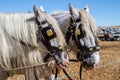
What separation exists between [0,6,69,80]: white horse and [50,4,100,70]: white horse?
745mm

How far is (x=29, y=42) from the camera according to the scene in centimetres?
377

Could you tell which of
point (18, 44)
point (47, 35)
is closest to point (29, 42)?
point (18, 44)

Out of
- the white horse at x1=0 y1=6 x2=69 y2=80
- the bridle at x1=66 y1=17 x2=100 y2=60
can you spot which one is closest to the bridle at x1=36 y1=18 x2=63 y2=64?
the white horse at x1=0 y1=6 x2=69 y2=80

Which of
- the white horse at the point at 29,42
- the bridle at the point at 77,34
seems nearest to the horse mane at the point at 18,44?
the white horse at the point at 29,42

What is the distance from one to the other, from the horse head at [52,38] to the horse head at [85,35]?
0.74 metres

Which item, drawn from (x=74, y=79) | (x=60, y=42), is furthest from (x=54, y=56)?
(x=74, y=79)

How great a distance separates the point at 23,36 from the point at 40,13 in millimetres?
356

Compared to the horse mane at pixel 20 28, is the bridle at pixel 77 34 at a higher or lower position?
lower

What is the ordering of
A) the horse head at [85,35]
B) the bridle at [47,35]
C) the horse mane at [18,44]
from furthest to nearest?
the horse head at [85,35], the bridle at [47,35], the horse mane at [18,44]

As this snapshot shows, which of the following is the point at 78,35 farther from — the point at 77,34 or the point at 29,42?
the point at 29,42

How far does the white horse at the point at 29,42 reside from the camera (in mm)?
3750

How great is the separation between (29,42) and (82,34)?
3.52 feet

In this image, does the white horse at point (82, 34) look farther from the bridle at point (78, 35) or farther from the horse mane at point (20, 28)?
the horse mane at point (20, 28)

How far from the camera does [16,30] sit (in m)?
3.78
